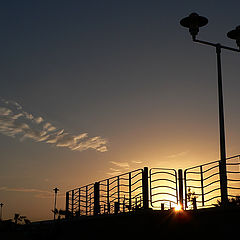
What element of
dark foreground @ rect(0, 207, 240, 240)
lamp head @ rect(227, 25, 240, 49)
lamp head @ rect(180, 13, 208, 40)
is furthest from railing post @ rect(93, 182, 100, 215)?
lamp head @ rect(227, 25, 240, 49)

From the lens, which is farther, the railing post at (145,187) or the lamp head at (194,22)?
the lamp head at (194,22)

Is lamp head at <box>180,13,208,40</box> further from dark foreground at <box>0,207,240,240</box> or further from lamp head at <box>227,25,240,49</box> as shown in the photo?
dark foreground at <box>0,207,240,240</box>

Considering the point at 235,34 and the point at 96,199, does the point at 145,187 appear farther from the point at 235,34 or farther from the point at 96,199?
the point at 235,34

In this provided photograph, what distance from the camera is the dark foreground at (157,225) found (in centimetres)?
1185

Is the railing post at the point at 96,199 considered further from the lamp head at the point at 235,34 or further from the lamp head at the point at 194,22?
the lamp head at the point at 235,34

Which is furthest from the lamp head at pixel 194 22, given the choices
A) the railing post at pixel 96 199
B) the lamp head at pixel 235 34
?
the railing post at pixel 96 199

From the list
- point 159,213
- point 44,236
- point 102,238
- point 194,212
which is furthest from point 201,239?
point 44,236

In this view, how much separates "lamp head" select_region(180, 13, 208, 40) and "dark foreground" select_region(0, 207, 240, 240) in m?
6.84

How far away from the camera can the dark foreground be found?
467 inches

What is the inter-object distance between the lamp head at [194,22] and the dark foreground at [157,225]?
684 centimetres

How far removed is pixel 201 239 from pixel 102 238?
194 inches

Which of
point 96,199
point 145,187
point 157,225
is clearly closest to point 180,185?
point 145,187

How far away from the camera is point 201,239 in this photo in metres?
12.8

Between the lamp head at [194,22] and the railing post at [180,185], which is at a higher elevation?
the lamp head at [194,22]
